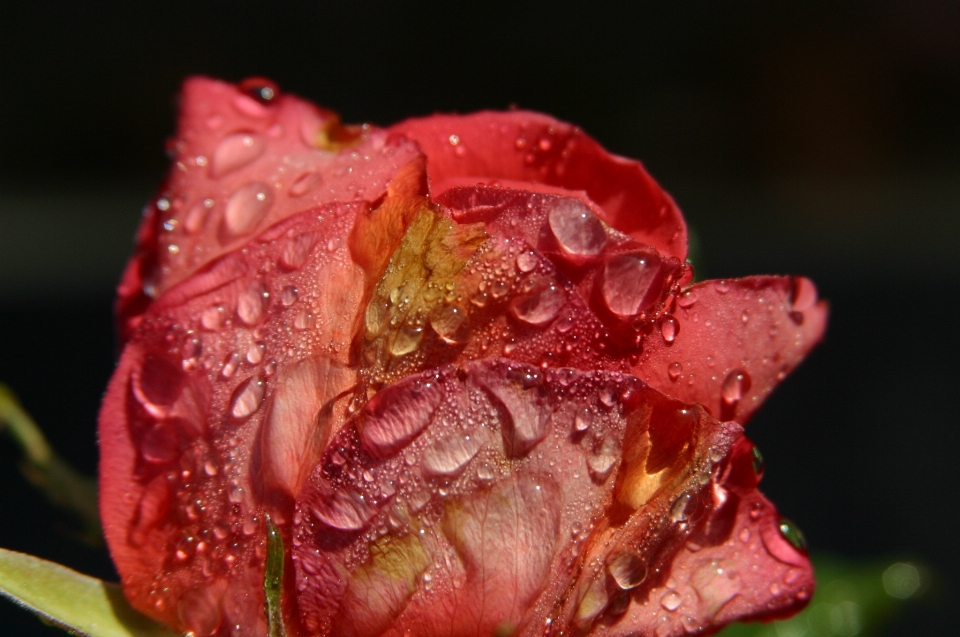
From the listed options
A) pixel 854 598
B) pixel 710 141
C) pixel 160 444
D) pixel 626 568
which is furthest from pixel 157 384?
pixel 710 141

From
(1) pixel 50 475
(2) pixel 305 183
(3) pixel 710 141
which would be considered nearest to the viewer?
(2) pixel 305 183

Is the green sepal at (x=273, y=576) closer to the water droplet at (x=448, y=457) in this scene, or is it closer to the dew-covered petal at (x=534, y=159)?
the water droplet at (x=448, y=457)

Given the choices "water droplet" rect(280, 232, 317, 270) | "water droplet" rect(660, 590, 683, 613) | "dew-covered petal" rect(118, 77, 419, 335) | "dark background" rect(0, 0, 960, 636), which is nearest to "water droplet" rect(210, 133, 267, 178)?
"dew-covered petal" rect(118, 77, 419, 335)

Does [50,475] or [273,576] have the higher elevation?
[273,576]

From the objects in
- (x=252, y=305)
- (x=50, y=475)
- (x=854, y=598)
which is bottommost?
(x=854, y=598)

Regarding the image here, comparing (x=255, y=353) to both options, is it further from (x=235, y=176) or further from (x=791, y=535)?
(x=791, y=535)

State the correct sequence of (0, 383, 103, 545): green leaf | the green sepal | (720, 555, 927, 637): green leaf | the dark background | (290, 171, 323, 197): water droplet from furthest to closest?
the dark background, (720, 555, 927, 637): green leaf, (0, 383, 103, 545): green leaf, (290, 171, 323, 197): water droplet, the green sepal

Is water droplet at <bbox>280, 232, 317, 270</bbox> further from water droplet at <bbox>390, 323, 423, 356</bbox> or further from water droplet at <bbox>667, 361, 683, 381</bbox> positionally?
Answer: water droplet at <bbox>667, 361, 683, 381</bbox>

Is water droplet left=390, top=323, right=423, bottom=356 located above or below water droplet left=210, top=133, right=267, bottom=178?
below
